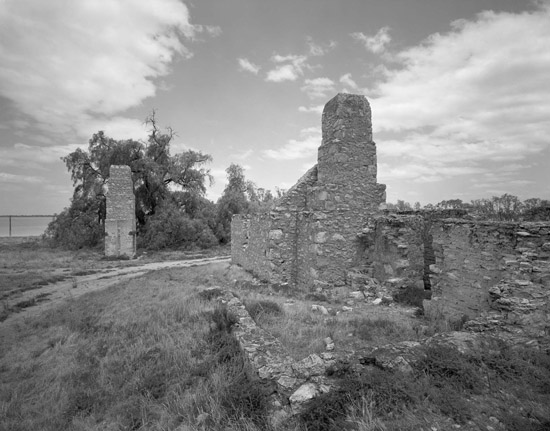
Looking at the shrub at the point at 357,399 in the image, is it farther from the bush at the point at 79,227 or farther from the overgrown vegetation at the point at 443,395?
the bush at the point at 79,227

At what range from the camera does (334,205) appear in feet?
30.8

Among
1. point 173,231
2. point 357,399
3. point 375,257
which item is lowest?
point 357,399

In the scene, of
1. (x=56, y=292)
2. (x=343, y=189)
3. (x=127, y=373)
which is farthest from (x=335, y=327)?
(x=56, y=292)

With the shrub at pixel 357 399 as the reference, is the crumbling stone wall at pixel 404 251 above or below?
above

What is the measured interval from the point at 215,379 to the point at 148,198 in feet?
91.1

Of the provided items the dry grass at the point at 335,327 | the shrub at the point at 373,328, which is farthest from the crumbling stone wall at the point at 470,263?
the shrub at the point at 373,328

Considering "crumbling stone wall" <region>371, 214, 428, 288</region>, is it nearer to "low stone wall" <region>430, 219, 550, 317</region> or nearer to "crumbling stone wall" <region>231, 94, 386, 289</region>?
"crumbling stone wall" <region>231, 94, 386, 289</region>

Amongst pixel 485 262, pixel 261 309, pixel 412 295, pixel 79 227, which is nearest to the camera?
pixel 485 262

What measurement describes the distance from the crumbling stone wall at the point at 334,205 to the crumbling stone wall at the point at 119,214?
17828 millimetres

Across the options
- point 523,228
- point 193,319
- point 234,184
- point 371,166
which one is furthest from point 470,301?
point 234,184

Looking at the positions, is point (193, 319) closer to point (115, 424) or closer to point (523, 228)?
point (115, 424)

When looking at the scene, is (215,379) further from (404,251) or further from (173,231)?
(173,231)

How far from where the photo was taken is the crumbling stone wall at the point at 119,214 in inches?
883

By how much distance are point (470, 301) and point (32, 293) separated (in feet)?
49.7
